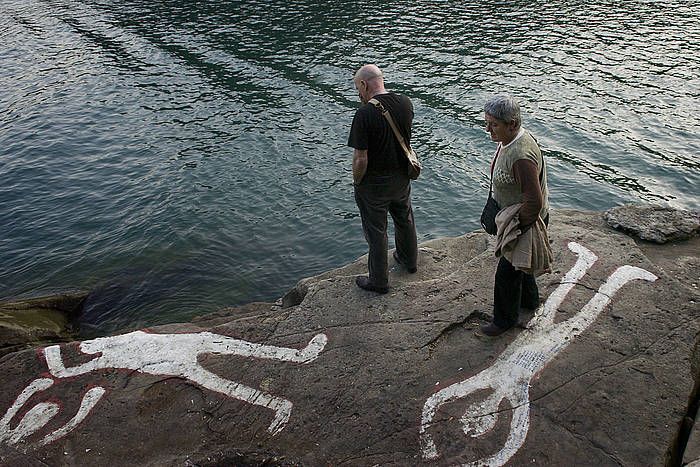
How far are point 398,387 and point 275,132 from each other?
1306cm

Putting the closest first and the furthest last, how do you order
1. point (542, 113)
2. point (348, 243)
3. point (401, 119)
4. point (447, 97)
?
point (401, 119), point (348, 243), point (542, 113), point (447, 97)

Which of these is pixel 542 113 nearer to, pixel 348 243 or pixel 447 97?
pixel 447 97

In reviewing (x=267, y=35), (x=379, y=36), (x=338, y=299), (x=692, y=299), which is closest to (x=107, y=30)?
(x=267, y=35)

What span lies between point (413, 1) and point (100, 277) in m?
25.1

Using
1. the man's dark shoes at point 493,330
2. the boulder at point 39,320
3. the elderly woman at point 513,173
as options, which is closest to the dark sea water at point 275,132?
the boulder at point 39,320

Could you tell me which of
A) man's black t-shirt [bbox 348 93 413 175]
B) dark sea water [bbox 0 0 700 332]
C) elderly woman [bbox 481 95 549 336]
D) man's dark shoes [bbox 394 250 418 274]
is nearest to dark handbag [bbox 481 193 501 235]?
elderly woman [bbox 481 95 549 336]

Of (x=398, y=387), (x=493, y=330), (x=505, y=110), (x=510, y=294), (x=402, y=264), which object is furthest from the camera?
(x=402, y=264)

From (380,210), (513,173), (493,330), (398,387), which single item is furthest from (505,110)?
(398,387)

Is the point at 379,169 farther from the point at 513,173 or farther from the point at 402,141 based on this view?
the point at 513,173

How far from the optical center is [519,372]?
262 inches

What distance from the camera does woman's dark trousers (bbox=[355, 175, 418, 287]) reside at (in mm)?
7652

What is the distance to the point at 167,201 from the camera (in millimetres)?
15203

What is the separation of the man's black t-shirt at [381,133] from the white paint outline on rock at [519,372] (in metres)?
2.56

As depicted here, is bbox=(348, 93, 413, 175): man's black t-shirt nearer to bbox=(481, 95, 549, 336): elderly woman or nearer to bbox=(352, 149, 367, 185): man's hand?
bbox=(352, 149, 367, 185): man's hand
